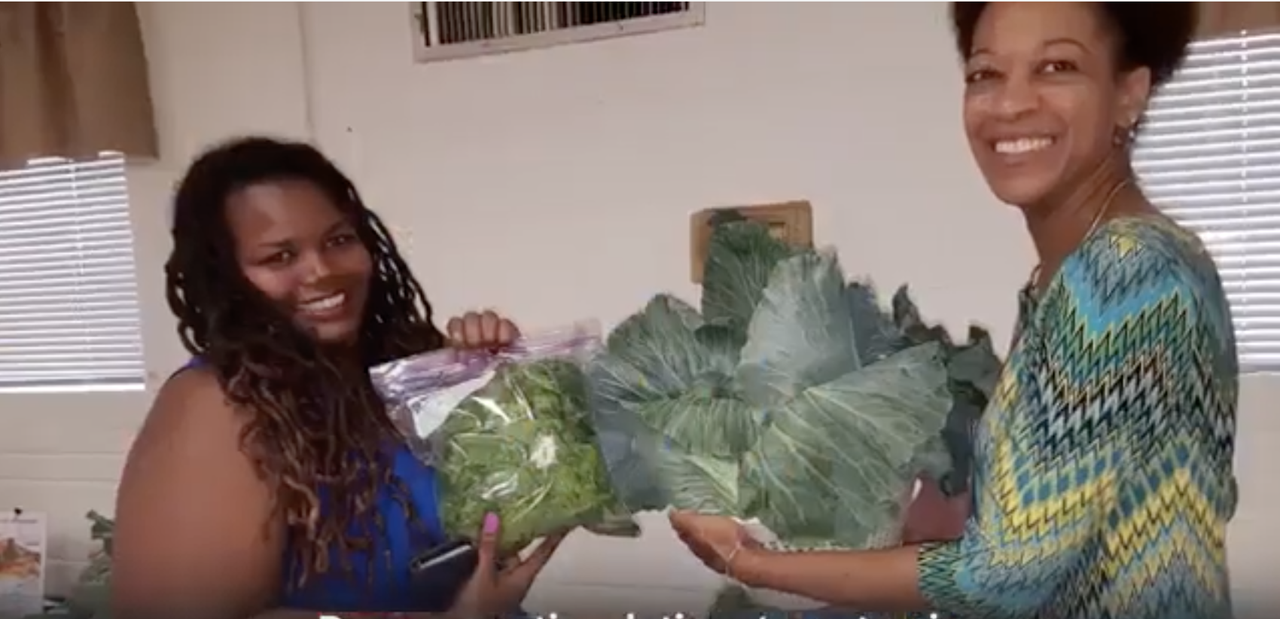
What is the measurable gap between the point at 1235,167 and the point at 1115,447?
0.19 m

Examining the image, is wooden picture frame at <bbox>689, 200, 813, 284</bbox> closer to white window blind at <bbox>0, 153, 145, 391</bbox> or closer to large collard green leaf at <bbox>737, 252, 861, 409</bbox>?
large collard green leaf at <bbox>737, 252, 861, 409</bbox>

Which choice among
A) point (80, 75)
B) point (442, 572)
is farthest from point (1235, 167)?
point (80, 75)

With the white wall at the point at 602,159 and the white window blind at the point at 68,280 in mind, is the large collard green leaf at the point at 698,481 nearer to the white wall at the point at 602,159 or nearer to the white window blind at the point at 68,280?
the white wall at the point at 602,159

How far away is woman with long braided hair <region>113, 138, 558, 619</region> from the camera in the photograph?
0.93 metres

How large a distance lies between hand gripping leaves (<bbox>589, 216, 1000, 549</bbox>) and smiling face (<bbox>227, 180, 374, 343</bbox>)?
0.74 feet

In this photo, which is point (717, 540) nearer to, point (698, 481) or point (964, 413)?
point (698, 481)

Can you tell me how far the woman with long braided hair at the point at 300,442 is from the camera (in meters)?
0.93

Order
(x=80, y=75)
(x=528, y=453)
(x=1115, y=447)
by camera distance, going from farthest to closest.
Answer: (x=80, y=75) → (x=528, y=453) → (x=1115, y=447)

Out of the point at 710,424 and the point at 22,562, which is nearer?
the point at 710,424

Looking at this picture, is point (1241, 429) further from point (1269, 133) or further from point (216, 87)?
point (216, 87)

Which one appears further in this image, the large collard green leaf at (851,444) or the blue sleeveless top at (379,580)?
the blue sleeveless top at (379,580)

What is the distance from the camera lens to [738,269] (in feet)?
2.83

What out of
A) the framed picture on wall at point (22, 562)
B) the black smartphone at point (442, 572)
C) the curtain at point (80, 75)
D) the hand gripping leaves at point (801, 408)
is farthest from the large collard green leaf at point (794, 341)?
the framed picture on wall at point (22, 562)

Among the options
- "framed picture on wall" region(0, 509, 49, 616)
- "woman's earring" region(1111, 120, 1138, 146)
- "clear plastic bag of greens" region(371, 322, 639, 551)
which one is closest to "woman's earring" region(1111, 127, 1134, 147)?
"woman's earring" region(1111, 120, 1138, 146)
